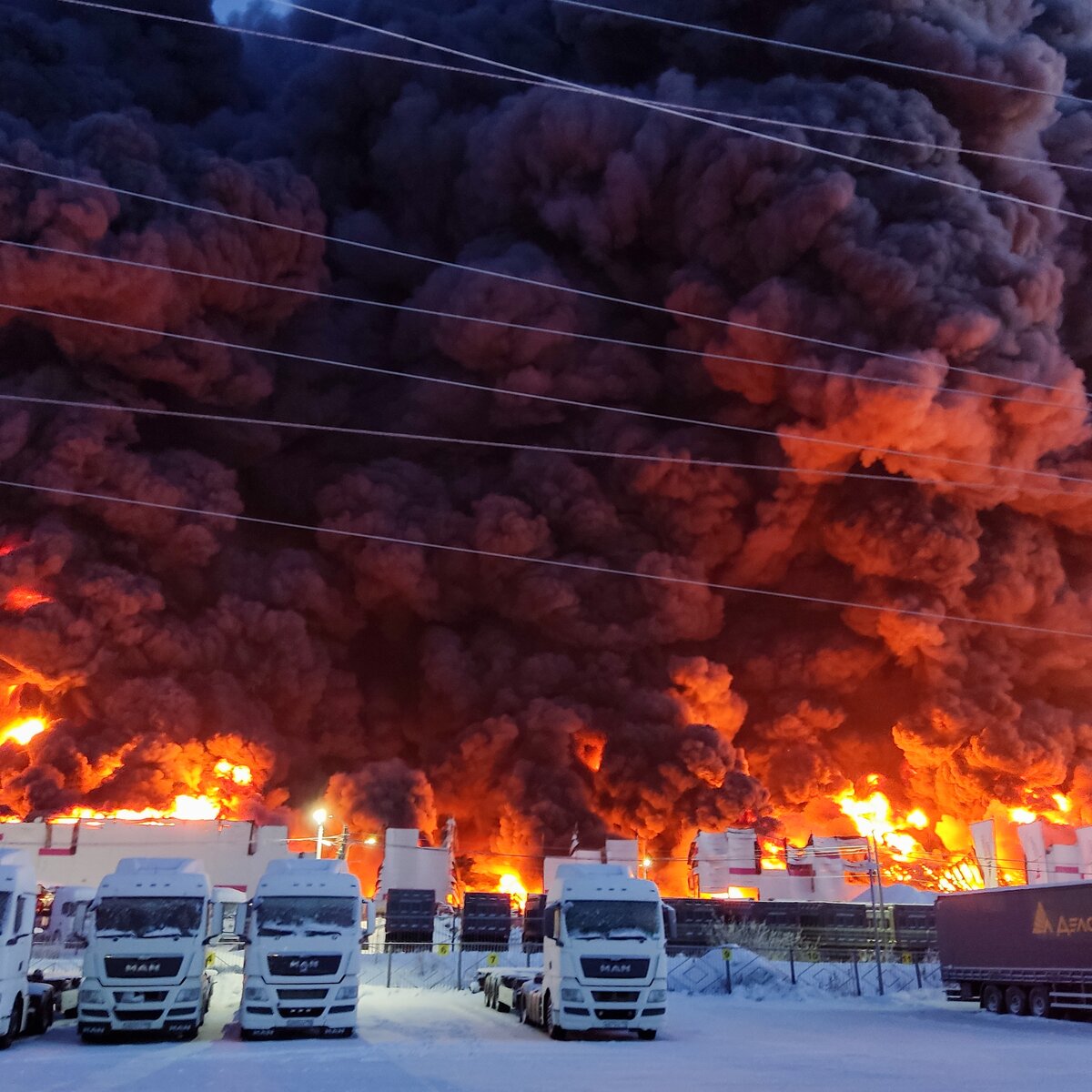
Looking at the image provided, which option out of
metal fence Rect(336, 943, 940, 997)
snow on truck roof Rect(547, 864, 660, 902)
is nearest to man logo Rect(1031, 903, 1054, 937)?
metal fence Rect(336, 943, 940, 997)

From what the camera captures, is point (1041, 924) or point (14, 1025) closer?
point (14, 1025)

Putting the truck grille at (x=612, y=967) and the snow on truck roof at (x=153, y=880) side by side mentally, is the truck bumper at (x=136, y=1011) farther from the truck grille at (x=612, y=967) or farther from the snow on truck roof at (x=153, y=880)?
the truck grille at (x=612, y=967)

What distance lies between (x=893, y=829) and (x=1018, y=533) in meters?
18.6

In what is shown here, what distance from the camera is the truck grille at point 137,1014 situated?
18656mm

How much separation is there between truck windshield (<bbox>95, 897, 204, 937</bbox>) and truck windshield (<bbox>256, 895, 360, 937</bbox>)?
1.42 meters

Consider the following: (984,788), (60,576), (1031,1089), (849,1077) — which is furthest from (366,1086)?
(984,788)

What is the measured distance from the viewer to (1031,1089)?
1218 cm

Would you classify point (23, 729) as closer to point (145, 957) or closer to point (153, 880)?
point (153, 880)

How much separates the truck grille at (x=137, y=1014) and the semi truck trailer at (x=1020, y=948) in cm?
1826

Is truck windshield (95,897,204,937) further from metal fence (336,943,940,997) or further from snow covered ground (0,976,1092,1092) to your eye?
metal fence (336,943,940,997)

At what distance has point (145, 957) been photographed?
19.1 m

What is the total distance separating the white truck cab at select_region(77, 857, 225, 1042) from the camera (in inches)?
737

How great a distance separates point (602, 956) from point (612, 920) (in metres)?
0.75

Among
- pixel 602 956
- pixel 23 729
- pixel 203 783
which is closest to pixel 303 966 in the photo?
pixel 602 956
